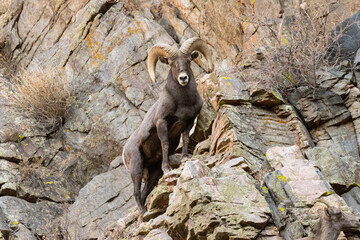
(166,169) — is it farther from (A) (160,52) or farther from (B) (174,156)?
(A) (160,52)

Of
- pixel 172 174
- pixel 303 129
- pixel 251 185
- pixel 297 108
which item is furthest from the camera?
pixel 297 108

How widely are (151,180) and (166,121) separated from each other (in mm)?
1309

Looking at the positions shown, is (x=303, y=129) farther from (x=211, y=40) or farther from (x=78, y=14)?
(x=78, y=14)

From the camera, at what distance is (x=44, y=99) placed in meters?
12.9

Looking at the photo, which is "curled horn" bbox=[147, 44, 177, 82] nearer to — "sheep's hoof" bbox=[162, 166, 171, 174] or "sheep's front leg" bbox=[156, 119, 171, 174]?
"sheep's front leg" bbox=[156, 119, 171, 174]

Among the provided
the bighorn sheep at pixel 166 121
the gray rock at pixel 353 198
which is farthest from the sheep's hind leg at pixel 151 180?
the gray rock at pixel 353 198

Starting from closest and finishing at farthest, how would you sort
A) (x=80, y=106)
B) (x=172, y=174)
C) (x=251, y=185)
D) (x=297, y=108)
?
(x=251, y=185) → (x=172, y=174) → (x=297, y=108) → (x=80, y=106)

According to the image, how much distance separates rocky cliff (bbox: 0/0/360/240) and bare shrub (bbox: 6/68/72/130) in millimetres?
197

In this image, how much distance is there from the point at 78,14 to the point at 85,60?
193 centimetres

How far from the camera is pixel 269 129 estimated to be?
809 centimetres

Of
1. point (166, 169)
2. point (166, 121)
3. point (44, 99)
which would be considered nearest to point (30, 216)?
point (44, 99)

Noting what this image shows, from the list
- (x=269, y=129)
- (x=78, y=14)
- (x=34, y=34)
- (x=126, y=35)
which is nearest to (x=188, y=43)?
(x=269, y=129)

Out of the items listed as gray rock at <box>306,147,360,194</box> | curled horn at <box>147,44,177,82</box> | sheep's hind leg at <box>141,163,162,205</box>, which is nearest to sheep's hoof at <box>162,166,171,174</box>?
sheep's hind leg at <box>141,163,162,205</box>

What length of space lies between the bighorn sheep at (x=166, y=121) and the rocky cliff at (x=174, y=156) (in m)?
0.38
